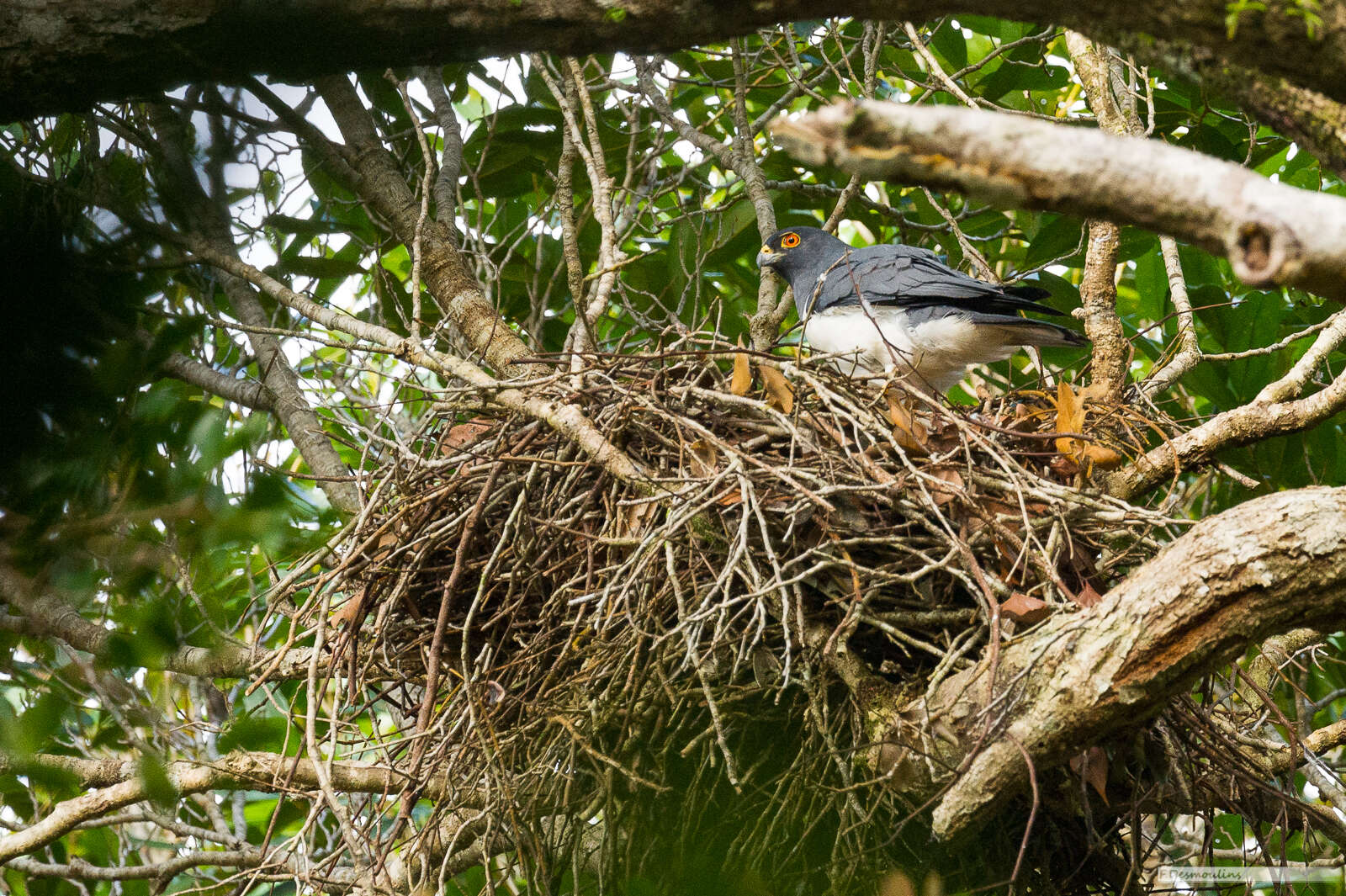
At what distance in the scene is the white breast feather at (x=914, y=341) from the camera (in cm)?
396

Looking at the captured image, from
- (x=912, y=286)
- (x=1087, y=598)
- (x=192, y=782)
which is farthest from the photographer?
(x=912, y=286)

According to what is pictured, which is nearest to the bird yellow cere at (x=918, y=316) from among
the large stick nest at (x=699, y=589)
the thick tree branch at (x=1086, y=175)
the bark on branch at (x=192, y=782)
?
the large stick nest at (x=699, y=589)

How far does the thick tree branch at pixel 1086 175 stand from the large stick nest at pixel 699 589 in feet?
3.74

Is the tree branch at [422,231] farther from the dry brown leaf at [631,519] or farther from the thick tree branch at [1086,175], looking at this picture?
the thick tree branch at [1086,175]

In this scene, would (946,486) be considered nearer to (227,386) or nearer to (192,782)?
(192,782)

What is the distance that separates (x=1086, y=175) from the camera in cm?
140

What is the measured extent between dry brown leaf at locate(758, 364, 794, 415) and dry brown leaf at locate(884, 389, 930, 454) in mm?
269

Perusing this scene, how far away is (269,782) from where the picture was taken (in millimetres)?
3361

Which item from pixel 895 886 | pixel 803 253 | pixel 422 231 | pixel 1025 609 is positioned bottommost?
pixel 895 886

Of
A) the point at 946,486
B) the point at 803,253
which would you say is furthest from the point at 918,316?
the point at 946,486

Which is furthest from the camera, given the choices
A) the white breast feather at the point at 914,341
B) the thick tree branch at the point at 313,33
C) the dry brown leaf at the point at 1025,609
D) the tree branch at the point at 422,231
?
the tree branch at the point at 422,231

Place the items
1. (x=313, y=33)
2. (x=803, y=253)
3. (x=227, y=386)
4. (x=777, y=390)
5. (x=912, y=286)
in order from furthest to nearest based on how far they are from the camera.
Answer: (x=803, y=253), (x=227, y=386), (x=912, y=286), (x=777, y=390), (x=313, y=33)

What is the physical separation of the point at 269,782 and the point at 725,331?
2926mm

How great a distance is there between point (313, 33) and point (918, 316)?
2.53m
